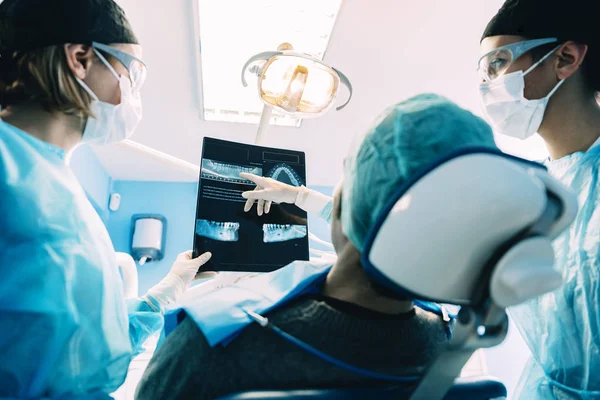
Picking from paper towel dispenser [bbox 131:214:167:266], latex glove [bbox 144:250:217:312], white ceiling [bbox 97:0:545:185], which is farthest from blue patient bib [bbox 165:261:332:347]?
paper towel dispenser [bbox 131:214:167:266]

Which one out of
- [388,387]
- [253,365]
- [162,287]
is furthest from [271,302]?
[162,287]

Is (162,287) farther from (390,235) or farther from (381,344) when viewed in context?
(390,235)

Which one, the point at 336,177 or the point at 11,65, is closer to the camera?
the point at 11,65

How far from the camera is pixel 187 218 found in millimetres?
3590

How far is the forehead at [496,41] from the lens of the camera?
124cm

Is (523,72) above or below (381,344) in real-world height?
above

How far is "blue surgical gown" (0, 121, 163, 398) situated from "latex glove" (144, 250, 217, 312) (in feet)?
0.93

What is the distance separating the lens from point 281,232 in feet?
5.03

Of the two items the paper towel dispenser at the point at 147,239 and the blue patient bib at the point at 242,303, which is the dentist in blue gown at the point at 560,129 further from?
the paper towel dispenser at the point at 147,239

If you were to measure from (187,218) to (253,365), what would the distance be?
3.08 meters

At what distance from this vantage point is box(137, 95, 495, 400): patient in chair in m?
0.60

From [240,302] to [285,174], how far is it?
917mm

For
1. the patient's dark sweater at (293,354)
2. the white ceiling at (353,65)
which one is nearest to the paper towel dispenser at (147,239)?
the white ceiling at (353,65)

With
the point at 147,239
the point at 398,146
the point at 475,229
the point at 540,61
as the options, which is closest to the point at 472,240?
the point at 475,229
